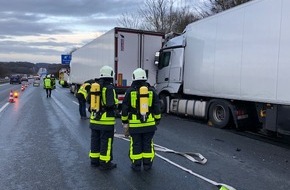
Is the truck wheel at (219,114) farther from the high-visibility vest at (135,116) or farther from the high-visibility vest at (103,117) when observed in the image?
the high-visibility vest at (103,117)

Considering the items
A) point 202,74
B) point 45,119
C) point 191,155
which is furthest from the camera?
point 45,119

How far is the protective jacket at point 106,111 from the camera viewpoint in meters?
6.54

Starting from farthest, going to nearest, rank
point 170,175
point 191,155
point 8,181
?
1. point 191,155
2. point 170,175
3. point 8,181

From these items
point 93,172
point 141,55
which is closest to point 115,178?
point 93,172

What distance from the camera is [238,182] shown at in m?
5.99

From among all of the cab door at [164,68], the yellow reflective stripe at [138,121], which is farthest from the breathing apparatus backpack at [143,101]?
the cab door at [164,68]

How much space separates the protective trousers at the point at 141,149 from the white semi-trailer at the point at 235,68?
396 cm

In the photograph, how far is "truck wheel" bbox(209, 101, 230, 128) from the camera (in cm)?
1153

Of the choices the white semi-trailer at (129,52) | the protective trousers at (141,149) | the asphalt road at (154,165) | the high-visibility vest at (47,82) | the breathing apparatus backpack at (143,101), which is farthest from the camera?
the high-visibility vest at (47,82)

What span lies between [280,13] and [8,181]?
22.9ft

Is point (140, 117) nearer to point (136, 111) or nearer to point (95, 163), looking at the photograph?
point (136, 111)

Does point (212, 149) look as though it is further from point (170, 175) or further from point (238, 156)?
point (170, 175)

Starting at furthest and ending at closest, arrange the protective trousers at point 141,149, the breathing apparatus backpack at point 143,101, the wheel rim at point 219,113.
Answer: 1. the wheel rim at point 219,113
2. the protective trousers at point 141,149
3. the breathing apparatus backpack at point 143,101

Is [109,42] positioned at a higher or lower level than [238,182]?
higher
